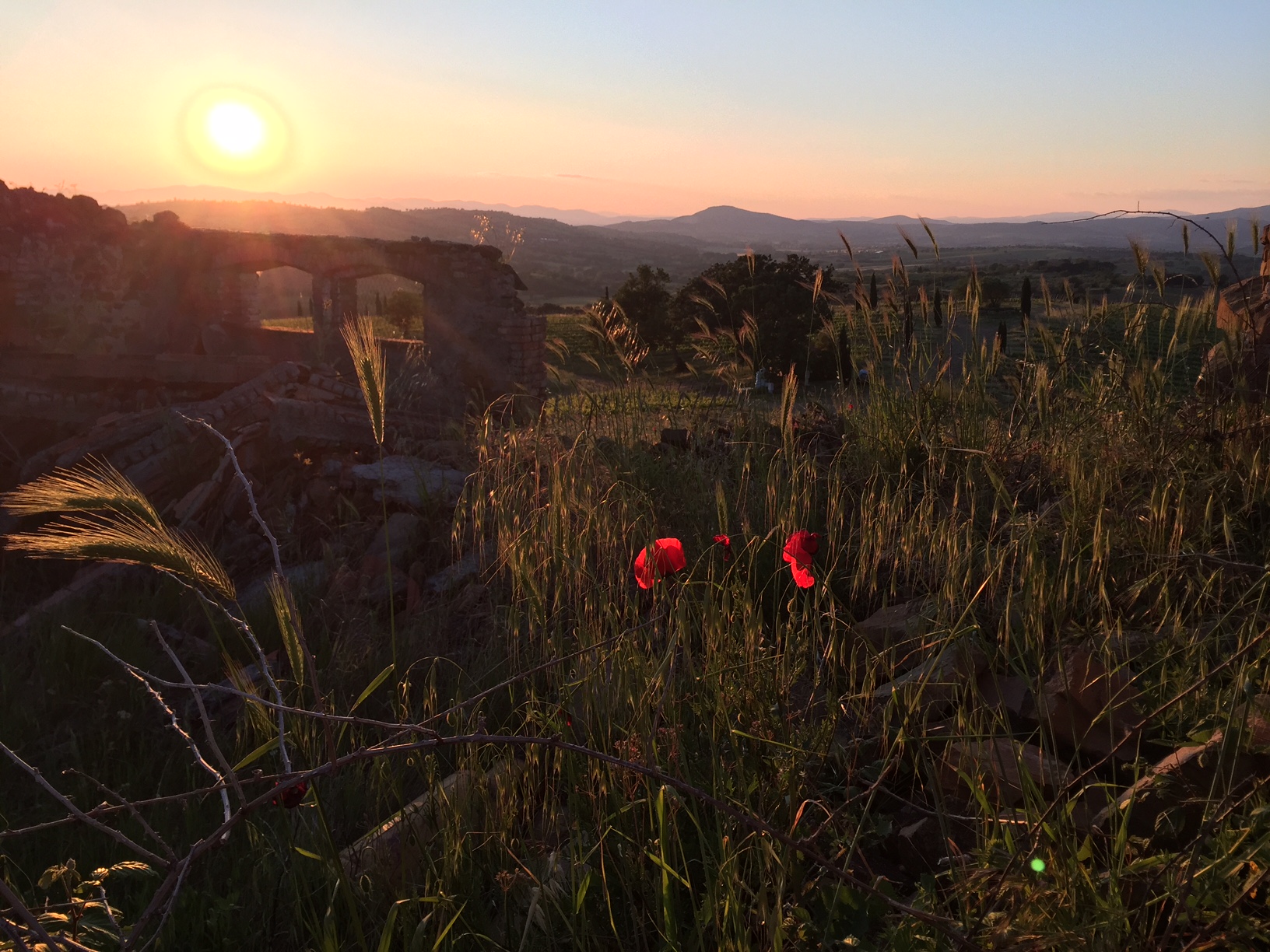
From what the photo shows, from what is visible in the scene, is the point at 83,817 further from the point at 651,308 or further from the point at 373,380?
the point at 651,308

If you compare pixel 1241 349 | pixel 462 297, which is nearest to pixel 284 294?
pixel 462 297

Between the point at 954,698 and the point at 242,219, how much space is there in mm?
94642

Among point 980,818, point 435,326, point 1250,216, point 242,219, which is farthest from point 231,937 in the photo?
point 242,219

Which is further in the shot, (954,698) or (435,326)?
(435,326)

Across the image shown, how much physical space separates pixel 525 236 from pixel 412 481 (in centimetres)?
5350

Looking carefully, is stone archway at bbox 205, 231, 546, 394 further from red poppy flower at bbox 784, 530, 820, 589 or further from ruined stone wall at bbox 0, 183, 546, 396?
red poppy flower at bbox 784, 530, 820, 589

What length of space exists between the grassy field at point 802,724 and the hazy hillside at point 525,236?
183 feet

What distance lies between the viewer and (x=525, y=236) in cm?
5722

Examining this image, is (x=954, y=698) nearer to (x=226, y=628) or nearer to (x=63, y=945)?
(x=63, y=945)

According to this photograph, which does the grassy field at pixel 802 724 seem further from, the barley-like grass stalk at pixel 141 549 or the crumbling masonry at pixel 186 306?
the crumbling masonry at pixel 186 306

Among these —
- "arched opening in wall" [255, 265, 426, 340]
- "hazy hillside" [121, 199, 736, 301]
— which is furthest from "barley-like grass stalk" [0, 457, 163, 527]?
"hazy hillside" [121, 199, 736, 301]

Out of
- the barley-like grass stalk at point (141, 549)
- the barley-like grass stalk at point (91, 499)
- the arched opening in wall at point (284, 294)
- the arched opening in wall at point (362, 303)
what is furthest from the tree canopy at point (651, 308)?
the barley-like grass stalk at point (141, 549)

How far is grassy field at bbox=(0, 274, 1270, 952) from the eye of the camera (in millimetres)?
1560

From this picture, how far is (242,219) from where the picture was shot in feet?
276
